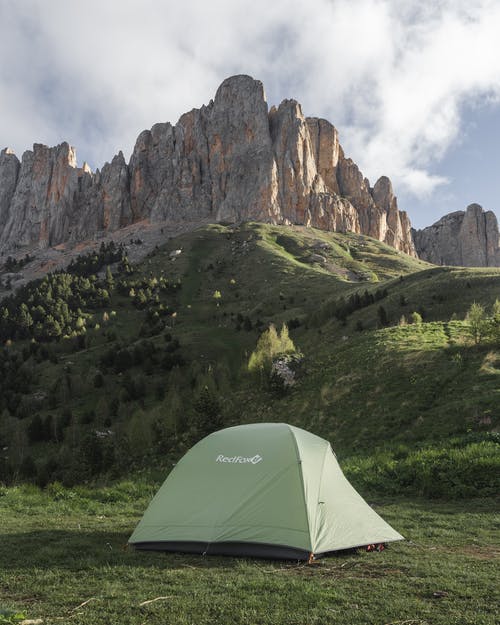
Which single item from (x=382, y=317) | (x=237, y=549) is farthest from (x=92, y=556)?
(x=382, y=317)

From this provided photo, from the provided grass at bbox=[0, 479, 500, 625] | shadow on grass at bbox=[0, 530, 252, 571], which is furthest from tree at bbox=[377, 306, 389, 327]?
shadow on grass at bbox=[0, 530, 252, 571]

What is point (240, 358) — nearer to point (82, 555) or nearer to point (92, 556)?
point (82, 555)

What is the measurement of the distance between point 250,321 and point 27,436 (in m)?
45.0

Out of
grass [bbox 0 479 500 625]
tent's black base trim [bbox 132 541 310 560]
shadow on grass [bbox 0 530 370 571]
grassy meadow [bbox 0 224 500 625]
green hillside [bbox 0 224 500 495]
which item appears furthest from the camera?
green hillside [bbox 0 224 500 495]

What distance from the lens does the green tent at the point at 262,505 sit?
9.78m

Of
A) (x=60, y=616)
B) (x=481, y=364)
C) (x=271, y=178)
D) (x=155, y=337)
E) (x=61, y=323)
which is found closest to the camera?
(x=60, y=616)

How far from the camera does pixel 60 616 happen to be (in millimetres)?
6191

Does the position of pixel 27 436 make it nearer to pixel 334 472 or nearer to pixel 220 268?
pixel 334 472

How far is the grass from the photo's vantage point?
6277mm

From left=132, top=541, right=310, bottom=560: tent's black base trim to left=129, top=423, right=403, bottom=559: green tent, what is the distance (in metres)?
0.02

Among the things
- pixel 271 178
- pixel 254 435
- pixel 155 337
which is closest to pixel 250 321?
pixel 155 337

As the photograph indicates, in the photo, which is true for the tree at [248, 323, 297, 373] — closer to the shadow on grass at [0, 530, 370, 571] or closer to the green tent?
the green tent

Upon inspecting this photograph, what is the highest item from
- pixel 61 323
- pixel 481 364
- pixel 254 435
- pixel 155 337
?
pixel 61 323

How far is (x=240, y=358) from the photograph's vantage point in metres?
71.8
